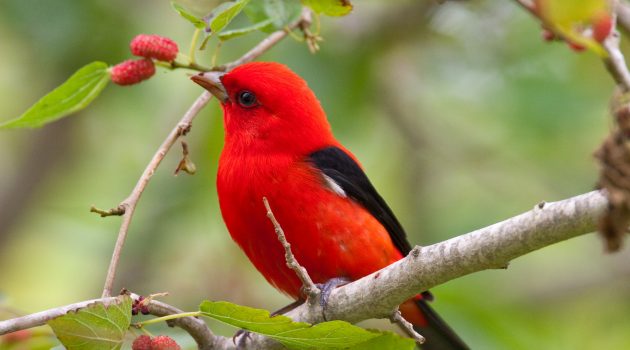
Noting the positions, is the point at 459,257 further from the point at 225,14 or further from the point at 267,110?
the point at 267,110

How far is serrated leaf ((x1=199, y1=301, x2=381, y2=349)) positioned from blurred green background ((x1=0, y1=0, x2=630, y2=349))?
359 cm

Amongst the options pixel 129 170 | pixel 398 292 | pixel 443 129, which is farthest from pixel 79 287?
pixel 398 292

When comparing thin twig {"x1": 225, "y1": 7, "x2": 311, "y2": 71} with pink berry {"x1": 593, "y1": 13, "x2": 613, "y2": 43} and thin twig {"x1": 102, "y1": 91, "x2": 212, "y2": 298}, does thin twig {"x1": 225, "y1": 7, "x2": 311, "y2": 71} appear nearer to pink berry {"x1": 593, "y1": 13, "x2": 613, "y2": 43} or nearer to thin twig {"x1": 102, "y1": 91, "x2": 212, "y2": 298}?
thin twig {"x1": 102, "y1": 91, "x2": 212, "y2": 298}

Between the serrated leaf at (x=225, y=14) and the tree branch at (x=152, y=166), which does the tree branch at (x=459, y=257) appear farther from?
the serrated leaf at (x=225, y=14)

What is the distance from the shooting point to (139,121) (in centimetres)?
937

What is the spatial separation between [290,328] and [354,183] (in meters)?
2.16

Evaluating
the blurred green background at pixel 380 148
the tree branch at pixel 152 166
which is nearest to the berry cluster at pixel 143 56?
the tree branch at pixel 152 166

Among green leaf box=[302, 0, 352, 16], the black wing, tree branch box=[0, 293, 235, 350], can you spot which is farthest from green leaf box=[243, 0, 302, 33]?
tree branch box=[0, 293, 235, 350]

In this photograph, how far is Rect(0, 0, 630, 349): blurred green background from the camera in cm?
784

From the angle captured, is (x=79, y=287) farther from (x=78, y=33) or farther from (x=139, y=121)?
(x=78, y=33)

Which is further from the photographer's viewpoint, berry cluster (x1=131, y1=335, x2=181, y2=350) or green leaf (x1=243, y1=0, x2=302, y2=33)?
green leaf (x1=243, y1=0, x2=302, y2=33)

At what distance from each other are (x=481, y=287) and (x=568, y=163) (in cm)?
183

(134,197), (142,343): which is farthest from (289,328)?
(134,197)

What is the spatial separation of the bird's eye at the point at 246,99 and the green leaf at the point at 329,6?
1482 mm
